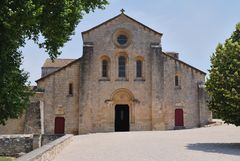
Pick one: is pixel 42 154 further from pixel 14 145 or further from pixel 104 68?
pixel 104 68

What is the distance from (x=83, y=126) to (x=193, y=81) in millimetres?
12052

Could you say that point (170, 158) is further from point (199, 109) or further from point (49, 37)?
point (199, 109)

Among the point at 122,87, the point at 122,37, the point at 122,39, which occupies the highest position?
the point at 122,37

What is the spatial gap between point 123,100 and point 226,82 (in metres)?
17.6

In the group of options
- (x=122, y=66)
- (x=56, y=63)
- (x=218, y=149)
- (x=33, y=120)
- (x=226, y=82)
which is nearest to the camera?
(x=218, y=149)

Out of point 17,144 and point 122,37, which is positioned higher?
point 122,37

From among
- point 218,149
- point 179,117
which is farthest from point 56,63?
point 218,149

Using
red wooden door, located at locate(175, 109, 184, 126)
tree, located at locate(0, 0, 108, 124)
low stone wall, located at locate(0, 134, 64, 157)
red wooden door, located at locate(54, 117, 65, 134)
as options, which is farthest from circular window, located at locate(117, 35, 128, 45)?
tree, located at locate(0, 0, 108, 124)

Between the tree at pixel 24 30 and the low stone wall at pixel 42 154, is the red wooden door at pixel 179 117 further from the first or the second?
the tree at pixel 24 30

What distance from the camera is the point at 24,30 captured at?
13.2m

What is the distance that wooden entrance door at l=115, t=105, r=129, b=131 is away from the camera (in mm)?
36969

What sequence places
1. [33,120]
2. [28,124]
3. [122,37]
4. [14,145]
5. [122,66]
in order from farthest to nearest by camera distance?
[122,37], [122,66], [33,120], [28,124], [14,145]

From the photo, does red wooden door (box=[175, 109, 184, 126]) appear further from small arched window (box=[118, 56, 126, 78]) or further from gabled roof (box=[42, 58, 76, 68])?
gabled roof (box=[42, 58, 76, 68])

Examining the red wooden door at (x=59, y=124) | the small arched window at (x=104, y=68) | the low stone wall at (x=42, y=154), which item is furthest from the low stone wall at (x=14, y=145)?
the small arched window at (x=104, y=68)
